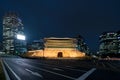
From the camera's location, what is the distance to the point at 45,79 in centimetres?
1727

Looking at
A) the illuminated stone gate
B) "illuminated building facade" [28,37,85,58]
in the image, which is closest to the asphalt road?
"illuminated building facade" [28,37,85,58]

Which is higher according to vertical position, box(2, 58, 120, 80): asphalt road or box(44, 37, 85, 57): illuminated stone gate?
→ box(44, 37, 85, 57): illuminated stone gate

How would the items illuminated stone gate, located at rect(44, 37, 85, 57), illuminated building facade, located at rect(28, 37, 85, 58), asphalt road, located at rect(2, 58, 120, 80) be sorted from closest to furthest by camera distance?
asphalt road, located at rect(2, 58, 120, 80)
illuminated building facade, located at rect(28, 37, 85, 58)
illuminated stone gate, located at rect(44, 37, 85, 57)

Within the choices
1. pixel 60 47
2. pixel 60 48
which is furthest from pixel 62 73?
pixel 60 47

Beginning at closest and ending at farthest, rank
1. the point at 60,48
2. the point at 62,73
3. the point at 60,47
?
the point at 62,73 → the point at 60,48 → the point at 60,47

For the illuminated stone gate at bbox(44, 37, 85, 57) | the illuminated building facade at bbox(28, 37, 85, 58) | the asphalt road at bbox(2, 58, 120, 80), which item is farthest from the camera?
the illuminated stone gate at bbox(44, 37, 85, 57)

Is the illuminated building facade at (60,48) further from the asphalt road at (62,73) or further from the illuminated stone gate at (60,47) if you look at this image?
the asphalt road at (62,73)

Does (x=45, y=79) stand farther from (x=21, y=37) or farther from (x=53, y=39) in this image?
(x=53, y=39)

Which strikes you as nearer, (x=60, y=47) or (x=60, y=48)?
(x=60, y=48)

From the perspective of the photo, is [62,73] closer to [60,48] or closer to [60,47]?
[60,48]

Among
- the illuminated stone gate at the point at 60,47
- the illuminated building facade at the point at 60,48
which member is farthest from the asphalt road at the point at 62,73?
the illuminated stone gate at the point at 60,47

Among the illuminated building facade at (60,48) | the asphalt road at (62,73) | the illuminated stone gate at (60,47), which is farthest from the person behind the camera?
the illuminated stone gate at (60,47)

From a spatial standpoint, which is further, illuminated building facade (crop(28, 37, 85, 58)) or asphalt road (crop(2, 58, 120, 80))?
illuminated building facade (crop(28, 37, 85, 58))

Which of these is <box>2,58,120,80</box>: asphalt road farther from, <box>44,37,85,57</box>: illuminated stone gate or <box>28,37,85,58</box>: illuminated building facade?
<box>44,37,85,57</box>: illuminated stone gate
